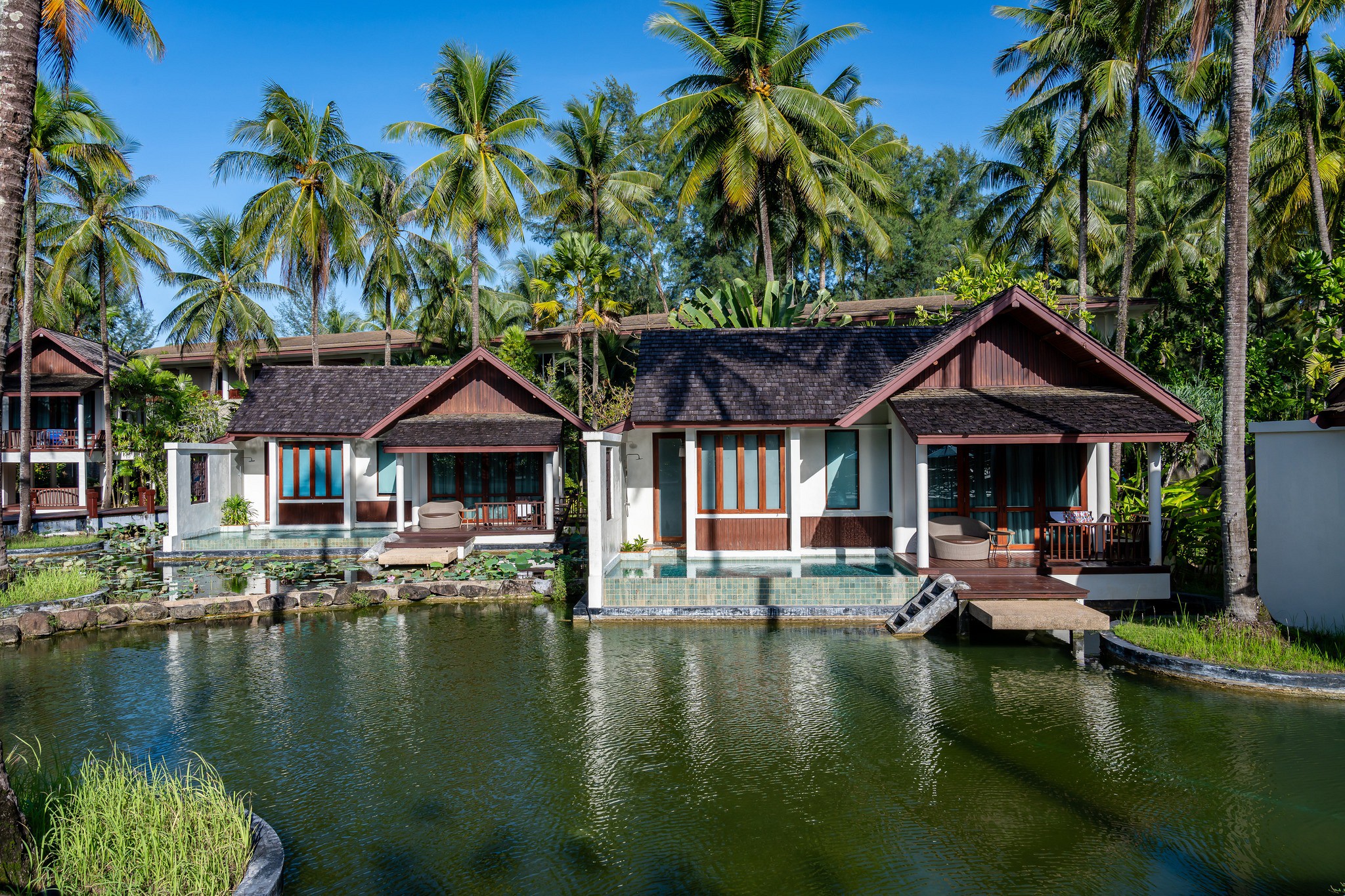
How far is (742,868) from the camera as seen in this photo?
5574 mm

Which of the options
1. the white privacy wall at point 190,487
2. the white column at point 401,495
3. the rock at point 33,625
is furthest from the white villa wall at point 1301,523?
the white privacy wall at point 190,487

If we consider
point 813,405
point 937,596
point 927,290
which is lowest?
point 937,596

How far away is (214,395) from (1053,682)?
3236 centimetres

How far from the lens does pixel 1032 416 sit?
43.9 feet

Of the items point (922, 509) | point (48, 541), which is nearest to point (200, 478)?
point (48, 541)

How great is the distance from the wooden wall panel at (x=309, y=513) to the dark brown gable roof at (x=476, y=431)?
3421 millimetres

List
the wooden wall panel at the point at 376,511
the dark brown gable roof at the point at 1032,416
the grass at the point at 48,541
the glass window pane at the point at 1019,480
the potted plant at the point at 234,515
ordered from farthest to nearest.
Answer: the wooden wall panel at the point at 376,511 → the potted plant at the point at 234,515 → the grass at the point at 48,541 → the glass window pane at the point at 1019,480 → the dark brown gable roof at the point at 1032,416

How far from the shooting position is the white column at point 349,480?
21.6 m

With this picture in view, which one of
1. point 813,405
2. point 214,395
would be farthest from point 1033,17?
point 214,395

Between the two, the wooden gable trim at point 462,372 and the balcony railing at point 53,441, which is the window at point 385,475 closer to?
the wooden gable trim at point 462,372

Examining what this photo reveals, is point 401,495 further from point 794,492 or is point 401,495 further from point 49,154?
point 49,154

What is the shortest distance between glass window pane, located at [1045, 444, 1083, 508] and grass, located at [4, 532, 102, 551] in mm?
22649

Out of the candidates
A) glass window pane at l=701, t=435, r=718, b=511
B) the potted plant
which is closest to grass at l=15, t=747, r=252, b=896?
glass window pane at l=701, t=435, r=718, b=511

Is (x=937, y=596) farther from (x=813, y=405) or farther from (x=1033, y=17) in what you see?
(x=1033, y=17)
